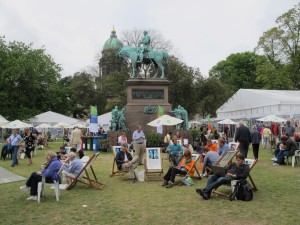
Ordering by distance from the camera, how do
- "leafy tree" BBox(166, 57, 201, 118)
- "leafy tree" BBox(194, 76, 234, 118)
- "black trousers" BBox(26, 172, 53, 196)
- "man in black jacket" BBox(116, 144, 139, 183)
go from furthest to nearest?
1. "leafy tree" BBox(194, 76, 234, 118)
2. "leafy tree" BBox(166, 57, 201, 118)
3. "man in black jacket" BBox(116, 144, 139, 183)
4. "black trousers" BBox(26, 172, 53, 196)

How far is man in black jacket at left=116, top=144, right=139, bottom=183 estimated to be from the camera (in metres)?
10.6

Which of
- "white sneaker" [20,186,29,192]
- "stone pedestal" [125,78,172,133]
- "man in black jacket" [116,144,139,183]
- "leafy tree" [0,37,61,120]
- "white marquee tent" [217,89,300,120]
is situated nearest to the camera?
"white sneaker" [20,186,29,192]

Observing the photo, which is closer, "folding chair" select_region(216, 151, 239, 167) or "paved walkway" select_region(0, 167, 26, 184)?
A: "folding chair" select_region(216, 151, 239, 167)

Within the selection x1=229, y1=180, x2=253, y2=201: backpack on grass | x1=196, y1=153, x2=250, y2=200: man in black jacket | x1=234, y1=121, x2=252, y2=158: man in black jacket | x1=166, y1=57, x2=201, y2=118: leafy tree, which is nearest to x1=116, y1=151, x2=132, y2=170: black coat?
x1=196, y1=153, x2=250, y2=200: man in black jacket

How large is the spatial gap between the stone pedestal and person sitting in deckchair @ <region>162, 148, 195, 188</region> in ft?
37.4

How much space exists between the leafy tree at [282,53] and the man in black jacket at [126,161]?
37.2m

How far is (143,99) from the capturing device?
880 inches

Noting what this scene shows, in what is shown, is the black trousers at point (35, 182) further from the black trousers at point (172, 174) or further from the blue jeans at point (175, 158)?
the blue jeans at point (175, 158)

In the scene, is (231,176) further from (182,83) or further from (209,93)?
(209,93)

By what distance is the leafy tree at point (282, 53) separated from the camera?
4434 centimetres

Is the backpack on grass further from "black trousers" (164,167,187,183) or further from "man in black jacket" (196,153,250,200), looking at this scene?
"black trousers" (164,167,187,183)

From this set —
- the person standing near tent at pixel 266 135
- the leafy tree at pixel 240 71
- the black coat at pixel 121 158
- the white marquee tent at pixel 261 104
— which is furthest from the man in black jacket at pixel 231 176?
the leafy tree at pixel 240 71

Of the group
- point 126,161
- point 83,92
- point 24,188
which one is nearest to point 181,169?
point 126,161

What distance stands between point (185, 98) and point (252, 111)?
266 inches
